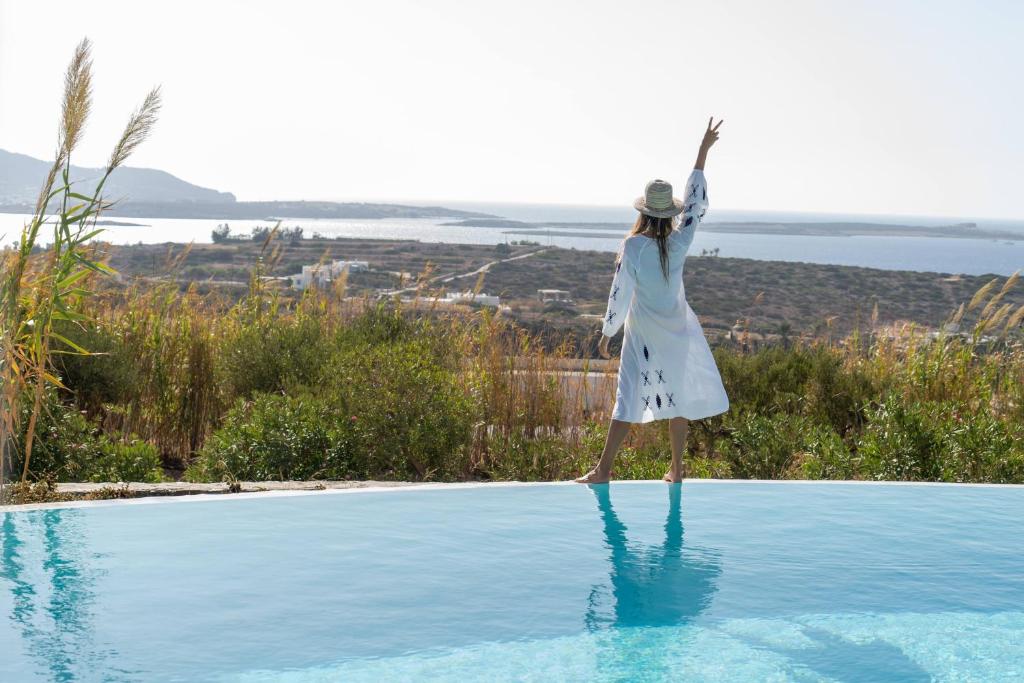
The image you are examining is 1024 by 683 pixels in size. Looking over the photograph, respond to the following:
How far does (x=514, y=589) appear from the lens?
3.77 metres

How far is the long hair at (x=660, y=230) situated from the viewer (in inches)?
190

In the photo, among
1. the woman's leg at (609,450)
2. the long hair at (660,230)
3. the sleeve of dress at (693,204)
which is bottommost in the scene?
the woman's leg at (609,450)

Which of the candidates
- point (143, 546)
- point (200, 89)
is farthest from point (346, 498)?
point (200, 89)

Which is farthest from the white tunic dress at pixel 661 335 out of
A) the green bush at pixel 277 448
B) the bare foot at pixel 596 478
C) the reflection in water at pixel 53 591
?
the reflection in water at pixel 53 591

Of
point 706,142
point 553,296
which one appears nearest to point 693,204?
point 706,142

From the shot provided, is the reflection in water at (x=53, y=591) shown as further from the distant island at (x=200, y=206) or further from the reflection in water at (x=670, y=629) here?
the distant island at (x=200, y=206)

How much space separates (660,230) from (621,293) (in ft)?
1.11

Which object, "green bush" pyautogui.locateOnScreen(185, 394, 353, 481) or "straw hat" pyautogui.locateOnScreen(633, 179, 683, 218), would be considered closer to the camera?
Answer: "straw hat" pyautogui.locateOnScreen(633, 179, 683, 218)

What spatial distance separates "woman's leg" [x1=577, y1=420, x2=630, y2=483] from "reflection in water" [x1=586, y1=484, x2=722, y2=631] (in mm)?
468

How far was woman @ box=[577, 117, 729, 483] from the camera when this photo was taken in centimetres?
483

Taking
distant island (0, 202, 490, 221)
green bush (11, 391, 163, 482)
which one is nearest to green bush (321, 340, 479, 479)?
green bush (11, 391, 163, 482)

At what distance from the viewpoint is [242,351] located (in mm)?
7070

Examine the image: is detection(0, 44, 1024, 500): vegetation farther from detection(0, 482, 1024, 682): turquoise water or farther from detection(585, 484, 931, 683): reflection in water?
detection(585, 484, 931, 683): reflection in water

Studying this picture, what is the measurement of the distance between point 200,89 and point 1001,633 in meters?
13.6
